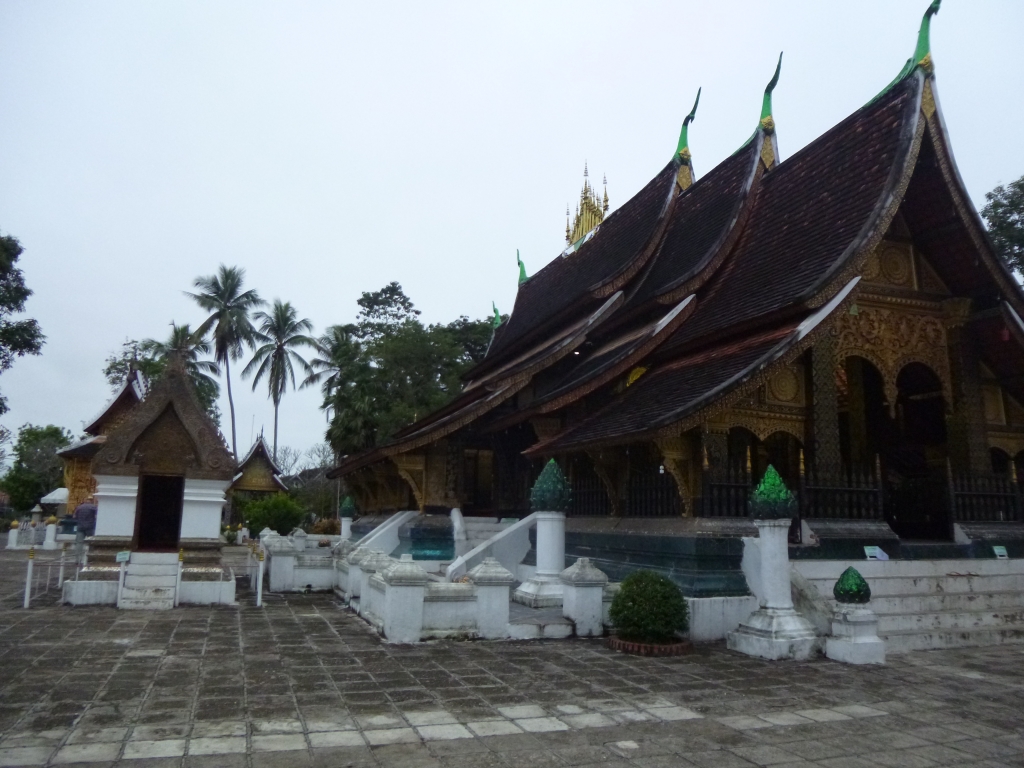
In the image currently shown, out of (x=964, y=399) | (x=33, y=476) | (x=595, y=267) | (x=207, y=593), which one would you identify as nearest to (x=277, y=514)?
(x=595, y=267)

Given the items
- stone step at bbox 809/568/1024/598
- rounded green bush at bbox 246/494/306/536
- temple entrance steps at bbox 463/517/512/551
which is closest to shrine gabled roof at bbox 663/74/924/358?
stone step at bbox 809/568/1024/598

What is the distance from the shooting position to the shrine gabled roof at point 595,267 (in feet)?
45.0

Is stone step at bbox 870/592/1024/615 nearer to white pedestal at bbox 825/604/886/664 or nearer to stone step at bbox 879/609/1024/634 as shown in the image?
stone step at bbox 879/609/1024/634

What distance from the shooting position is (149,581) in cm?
1038

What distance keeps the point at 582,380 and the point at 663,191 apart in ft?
20.9

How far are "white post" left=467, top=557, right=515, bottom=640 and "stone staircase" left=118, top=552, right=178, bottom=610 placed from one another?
496cm

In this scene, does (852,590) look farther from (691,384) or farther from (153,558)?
(153,558)

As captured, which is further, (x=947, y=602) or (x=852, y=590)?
(x=947, y=602)

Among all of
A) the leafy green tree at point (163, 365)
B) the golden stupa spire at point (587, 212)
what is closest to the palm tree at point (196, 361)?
the leafy green tree at point (163, 365)

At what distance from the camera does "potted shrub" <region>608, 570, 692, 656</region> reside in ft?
23.4

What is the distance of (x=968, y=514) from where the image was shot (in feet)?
31.1

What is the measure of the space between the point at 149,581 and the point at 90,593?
2.49 ft

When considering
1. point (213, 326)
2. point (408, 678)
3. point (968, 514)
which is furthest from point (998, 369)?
point (213, 326)

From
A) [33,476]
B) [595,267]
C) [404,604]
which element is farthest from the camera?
[33,476]
